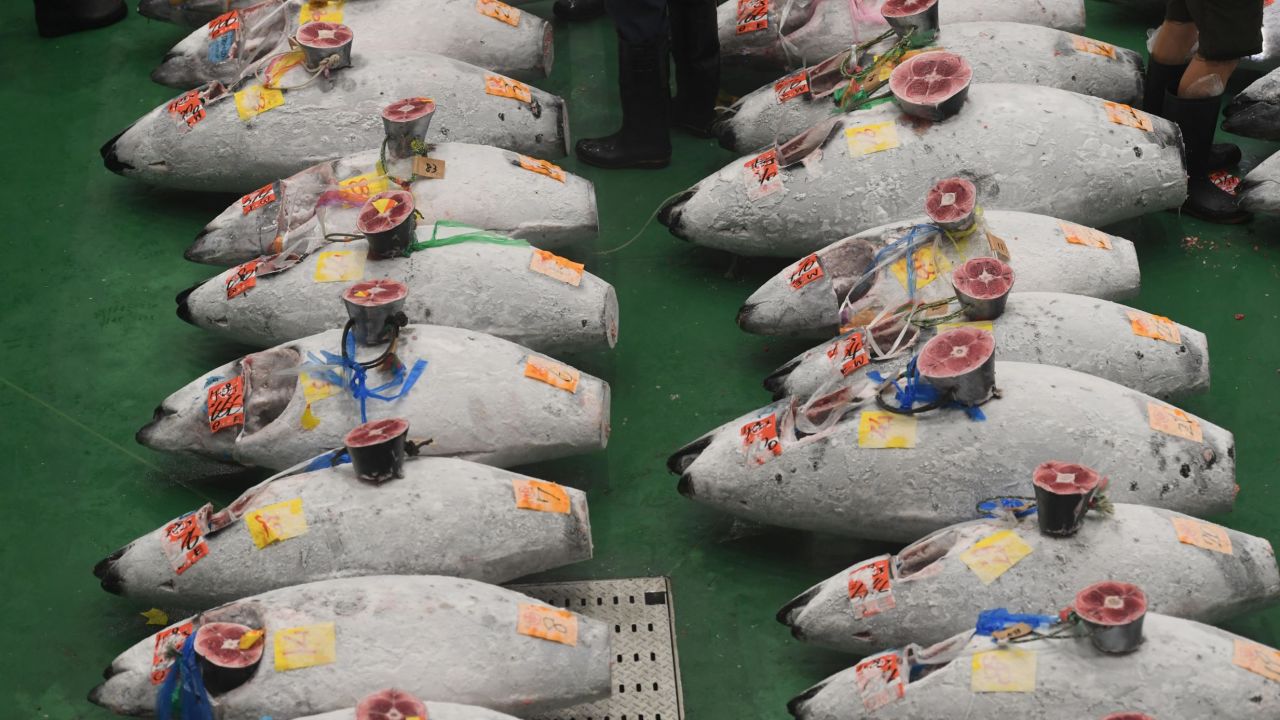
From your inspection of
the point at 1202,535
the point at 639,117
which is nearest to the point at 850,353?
the point at 1202,535

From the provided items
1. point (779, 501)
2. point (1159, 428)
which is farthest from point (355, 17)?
point (1159, 428)

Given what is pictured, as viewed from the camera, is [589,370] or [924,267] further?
[589,370]

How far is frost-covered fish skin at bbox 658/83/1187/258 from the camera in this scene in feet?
19.5

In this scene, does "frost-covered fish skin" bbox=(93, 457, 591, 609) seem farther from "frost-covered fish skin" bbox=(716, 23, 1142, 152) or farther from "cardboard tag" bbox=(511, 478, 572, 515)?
"frost-covered fish skin" bbox=(716, 23, 1142, 152)

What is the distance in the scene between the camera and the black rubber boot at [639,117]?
6.72 m

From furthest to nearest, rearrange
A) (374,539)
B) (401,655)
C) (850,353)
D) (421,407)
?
(850,353)
(421,407)
(374,539)
(401,655)

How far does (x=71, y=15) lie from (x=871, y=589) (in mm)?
5516

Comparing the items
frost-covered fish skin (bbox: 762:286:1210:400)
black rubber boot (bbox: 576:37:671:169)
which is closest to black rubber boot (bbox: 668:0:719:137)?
black rubber boot (bbox: 576:37:671:169)

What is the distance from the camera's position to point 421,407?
5156 millimetres

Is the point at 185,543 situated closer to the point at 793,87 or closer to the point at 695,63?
the point at 793,87

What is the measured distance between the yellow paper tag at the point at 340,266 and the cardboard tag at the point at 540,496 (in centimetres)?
112

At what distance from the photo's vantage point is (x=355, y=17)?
708cm

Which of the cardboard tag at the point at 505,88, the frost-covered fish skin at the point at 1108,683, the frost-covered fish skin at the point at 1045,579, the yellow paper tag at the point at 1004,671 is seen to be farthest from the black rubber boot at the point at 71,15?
the yellow paper tag at the point at 1004,671

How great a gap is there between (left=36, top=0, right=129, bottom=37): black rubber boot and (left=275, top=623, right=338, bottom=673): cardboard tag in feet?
15.9
